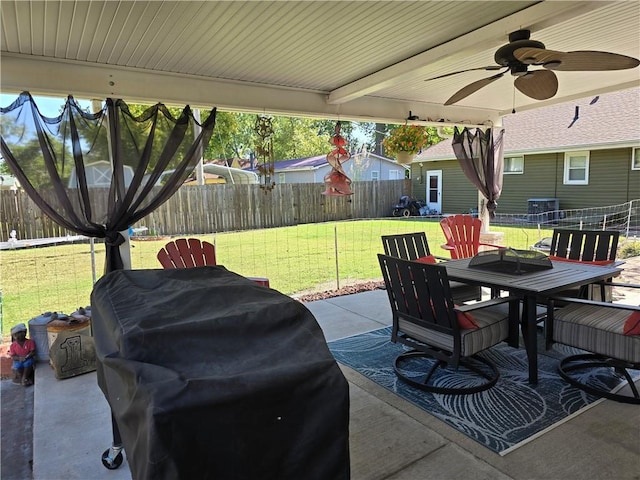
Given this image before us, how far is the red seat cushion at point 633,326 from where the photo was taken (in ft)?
8.35

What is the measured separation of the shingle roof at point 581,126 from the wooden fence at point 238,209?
4957 mm

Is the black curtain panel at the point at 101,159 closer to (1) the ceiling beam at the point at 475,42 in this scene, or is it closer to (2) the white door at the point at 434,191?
(1) the ceiling beam at the point at 475,42

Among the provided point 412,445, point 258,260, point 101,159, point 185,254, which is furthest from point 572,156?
point 101,159

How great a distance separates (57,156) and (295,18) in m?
2.21

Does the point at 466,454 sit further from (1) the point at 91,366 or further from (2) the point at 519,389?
(1) the point at 91,366

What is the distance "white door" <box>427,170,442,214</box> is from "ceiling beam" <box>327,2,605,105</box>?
11.8 meters

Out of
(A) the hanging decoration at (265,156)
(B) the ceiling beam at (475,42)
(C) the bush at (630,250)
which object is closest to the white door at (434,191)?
(C) the bush at (630,250)

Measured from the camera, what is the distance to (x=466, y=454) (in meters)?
2.24

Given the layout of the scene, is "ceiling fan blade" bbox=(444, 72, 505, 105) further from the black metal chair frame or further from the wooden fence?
the wooden fence

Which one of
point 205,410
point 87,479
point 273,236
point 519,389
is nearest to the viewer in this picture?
point 205,410

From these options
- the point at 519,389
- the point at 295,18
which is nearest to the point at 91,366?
the point at 295,18

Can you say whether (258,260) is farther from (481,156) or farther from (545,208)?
(545,208)

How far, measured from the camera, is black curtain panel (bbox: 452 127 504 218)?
6285 mm

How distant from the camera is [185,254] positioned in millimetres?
4078
